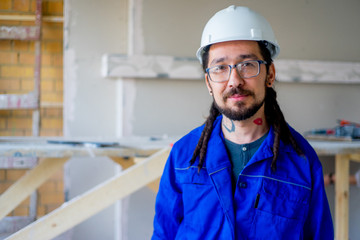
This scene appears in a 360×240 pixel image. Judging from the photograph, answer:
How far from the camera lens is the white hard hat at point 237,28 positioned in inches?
50.4

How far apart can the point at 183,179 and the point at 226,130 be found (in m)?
0.25

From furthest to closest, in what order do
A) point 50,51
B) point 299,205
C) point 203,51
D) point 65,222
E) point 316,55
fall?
point 50,51 < point 316,55 < point 65,222 < point 203,51 < point 299,205

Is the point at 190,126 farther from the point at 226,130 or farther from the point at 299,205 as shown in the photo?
the point at 299,205

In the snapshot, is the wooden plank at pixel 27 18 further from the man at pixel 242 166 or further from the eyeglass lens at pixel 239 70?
the eyeglass lens at pixel 239 70

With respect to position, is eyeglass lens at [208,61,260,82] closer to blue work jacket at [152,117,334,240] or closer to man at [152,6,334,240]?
man at [152,6,334,240]

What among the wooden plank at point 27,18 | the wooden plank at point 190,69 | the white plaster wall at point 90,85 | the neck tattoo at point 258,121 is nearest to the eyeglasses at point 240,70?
the neck tattoo at point 258,121

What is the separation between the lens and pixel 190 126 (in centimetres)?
286

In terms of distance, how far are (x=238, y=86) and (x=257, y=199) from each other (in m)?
0.38

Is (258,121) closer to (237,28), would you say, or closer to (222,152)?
(222,152)

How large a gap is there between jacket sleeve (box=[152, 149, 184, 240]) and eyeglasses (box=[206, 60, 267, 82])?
40 cm

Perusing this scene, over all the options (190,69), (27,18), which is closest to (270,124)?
(190,69)

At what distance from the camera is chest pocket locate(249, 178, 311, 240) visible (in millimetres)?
1130

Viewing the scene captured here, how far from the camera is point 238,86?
1223 millimetres

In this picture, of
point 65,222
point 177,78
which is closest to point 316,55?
point 177,78
